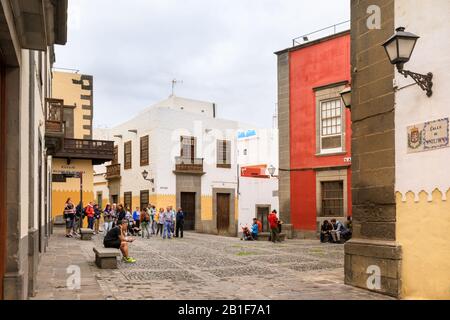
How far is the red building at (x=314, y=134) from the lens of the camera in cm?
2062

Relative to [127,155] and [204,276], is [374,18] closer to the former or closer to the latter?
[204,276]

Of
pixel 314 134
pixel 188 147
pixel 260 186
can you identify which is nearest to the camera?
pixel 314 134

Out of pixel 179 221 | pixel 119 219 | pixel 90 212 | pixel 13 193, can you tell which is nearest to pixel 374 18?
pixel 13 193

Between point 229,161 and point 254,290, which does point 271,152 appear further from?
point 254,290

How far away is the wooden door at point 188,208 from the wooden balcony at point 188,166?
4.64 feet

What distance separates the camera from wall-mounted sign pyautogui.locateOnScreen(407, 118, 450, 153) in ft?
24.5

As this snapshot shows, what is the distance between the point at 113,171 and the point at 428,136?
3037 centimetres

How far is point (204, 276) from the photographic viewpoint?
1055 centimetres

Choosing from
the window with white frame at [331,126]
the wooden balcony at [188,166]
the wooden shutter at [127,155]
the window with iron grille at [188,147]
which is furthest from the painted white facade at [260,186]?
the window with white frame at [331,126]

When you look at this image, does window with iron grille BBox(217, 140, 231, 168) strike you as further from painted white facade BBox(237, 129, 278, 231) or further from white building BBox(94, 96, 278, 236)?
painted white facade BBox(237, 129, 278, 231)

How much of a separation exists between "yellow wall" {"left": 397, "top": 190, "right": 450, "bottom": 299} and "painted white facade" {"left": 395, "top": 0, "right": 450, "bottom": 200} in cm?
22

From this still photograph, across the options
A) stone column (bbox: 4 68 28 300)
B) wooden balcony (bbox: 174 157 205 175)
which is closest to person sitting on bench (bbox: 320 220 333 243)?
wooden balcony (bbox: 174 157 205 175)

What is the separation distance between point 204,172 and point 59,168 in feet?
31.7

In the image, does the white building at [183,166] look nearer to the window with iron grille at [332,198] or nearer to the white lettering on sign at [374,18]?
the window with iron grille at [332,198]
